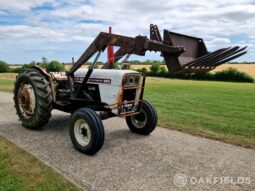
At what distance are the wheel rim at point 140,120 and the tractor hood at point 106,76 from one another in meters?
1.17

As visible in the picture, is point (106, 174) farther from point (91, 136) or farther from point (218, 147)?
point (218, 147)

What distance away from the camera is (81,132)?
220 inches

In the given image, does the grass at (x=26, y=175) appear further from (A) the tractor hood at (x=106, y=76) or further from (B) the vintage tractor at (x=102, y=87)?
(A) the tractor hood at (x=106, y=76)

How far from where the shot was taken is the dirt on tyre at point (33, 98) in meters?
6.38

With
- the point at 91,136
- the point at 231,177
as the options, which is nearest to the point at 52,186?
the point at 91,136

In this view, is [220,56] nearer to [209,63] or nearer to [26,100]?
[209,63]

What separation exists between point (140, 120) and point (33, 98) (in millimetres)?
2394

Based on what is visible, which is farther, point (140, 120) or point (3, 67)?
point (3, 67)

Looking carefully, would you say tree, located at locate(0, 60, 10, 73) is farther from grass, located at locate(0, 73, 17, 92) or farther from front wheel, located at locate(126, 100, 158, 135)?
front wheel, located at locate(126, 100, 158, 135)

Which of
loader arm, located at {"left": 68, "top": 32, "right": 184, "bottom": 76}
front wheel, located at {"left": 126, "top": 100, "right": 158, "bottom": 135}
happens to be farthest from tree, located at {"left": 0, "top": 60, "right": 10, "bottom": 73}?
loader arm, located at {"left": 68, "top": 32, "right": 184, "bottom": 76}

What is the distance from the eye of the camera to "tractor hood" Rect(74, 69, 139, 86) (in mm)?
5719

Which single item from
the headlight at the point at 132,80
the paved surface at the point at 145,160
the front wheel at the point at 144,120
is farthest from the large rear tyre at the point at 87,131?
the front wheel at the point at 144,120

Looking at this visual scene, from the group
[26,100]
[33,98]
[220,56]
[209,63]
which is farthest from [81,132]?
[220,56]

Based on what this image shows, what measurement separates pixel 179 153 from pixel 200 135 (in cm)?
140
